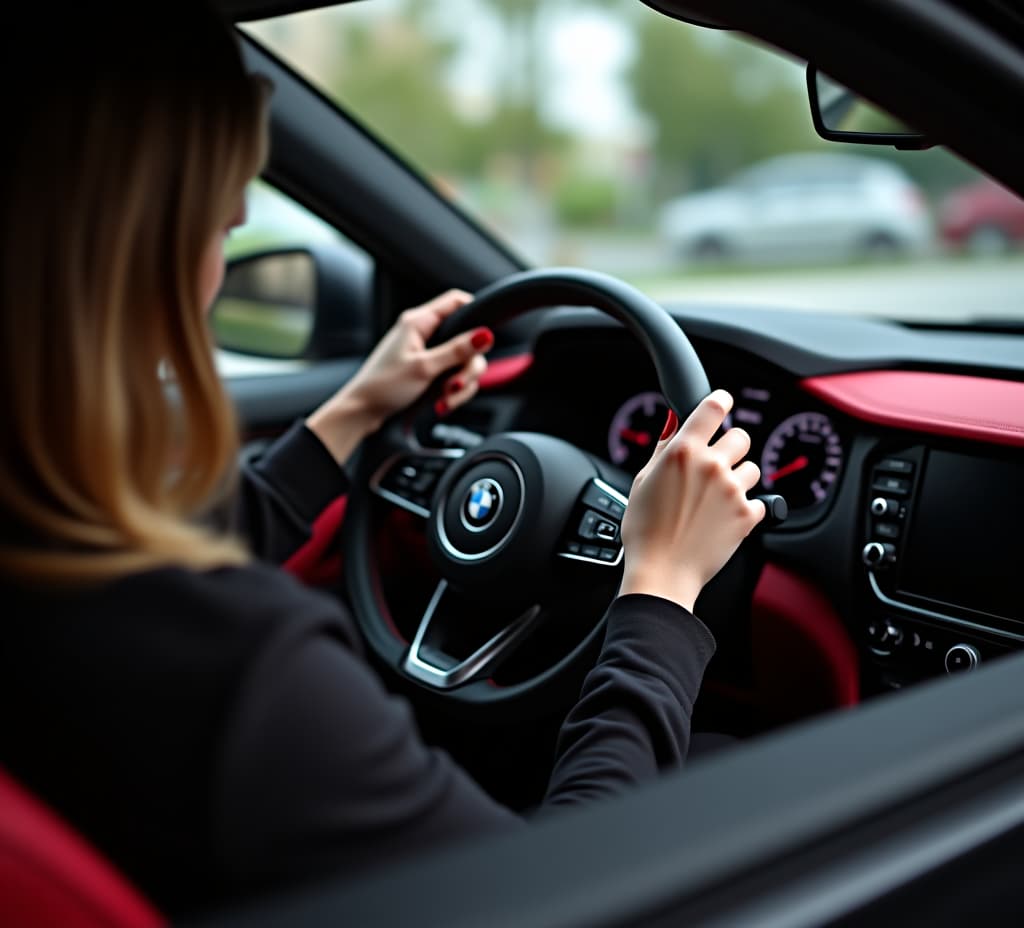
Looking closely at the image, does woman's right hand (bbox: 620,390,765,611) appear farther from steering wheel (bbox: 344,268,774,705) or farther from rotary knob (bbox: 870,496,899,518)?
rotary knob (bbox: 870,496,899,518)

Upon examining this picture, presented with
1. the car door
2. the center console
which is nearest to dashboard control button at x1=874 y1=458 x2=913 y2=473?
the center console

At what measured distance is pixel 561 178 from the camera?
2373 cm

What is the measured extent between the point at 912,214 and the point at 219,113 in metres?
15.8

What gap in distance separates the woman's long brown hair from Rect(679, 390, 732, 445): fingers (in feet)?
1.85

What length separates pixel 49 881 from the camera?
74 centimetres

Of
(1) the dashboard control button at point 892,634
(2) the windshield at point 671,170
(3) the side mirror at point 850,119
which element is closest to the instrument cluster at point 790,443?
(1) the dashboard control button at point 892,634

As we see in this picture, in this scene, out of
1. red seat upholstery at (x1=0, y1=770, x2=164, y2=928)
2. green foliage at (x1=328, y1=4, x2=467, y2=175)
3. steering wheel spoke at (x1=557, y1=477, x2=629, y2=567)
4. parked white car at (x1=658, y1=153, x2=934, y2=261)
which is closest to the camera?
red seat upholstery at (x1=0, y1=770, x2=164, y2=928)

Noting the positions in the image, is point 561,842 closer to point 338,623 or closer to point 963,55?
point 338,623

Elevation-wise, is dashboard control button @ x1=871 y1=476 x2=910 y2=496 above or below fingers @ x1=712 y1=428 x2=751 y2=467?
below

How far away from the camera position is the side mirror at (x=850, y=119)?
1.09m

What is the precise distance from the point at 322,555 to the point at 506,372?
19.9 inches

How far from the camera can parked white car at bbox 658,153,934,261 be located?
15.5 m

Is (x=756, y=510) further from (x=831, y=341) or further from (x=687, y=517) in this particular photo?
(x=831, y=341)

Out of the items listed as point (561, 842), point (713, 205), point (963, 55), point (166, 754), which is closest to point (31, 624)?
point (166, 754)
